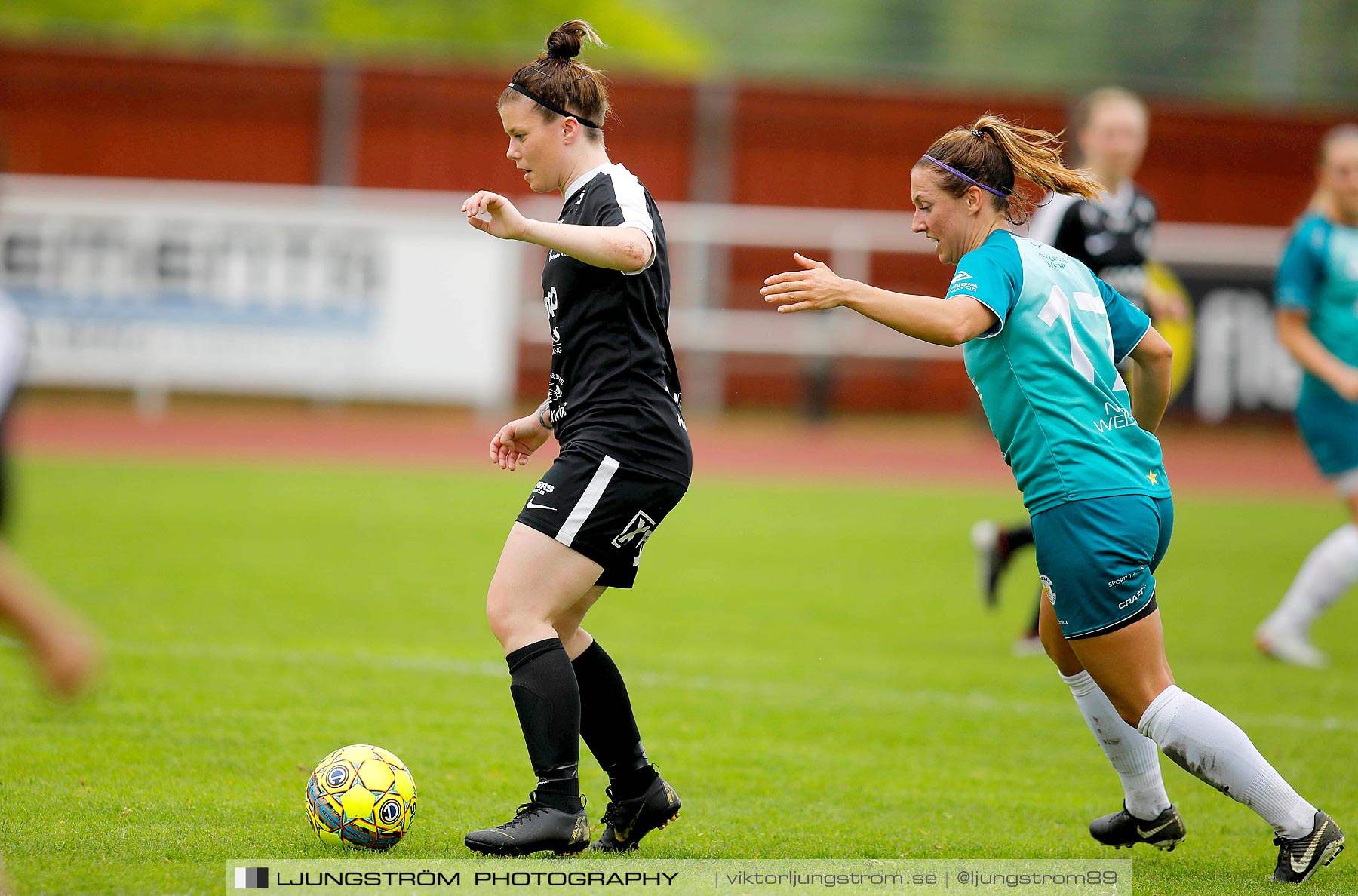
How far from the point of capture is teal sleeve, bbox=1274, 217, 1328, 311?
7168 millimetres

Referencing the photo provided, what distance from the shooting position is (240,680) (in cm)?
612

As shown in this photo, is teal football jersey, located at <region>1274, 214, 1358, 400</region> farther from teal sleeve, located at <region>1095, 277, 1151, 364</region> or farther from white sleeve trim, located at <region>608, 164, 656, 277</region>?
white sleeve trim, located at <region>608, 164, 656, 277</region>

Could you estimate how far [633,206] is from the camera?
3.90 m

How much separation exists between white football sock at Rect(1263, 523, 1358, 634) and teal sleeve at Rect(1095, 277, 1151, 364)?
373cm

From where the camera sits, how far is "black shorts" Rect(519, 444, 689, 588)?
3895 millimetres

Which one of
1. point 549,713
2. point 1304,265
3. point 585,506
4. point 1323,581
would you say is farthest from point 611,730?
point 1304,265

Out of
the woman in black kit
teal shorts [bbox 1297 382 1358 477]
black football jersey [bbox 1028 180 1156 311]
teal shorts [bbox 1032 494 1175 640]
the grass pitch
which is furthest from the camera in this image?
teal shorts [bbox 1297 382 1358 477]

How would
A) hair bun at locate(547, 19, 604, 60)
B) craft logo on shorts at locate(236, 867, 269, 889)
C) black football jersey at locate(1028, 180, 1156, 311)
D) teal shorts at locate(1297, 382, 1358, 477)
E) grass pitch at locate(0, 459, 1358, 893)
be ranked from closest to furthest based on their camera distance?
craft logo on shorts at locate(236, 867, 269, 889) < hair bun at locate(547, 19, 604, 60) < grass pitch at locate(0, 459, 1358, 893) < black football jersey at locate(1028, 180, 1156, 311) < teal shorts at locate(1297, 382, 1358, 477)

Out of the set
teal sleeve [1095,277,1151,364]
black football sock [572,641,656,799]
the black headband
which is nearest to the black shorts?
black football sock [572,641,656,799]

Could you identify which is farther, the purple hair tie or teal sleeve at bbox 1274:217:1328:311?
teal sleeve at bbox 1274:217:1328:311

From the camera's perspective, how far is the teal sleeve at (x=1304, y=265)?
717 centimetres

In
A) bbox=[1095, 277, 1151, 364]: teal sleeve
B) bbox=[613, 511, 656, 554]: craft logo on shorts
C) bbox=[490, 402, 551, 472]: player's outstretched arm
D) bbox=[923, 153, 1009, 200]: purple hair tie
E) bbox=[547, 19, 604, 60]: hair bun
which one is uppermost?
bbox=[547, 19, 604, 60]: hair bun

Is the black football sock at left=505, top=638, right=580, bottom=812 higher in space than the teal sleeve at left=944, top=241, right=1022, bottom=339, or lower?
lower

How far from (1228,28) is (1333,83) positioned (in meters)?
2.13
